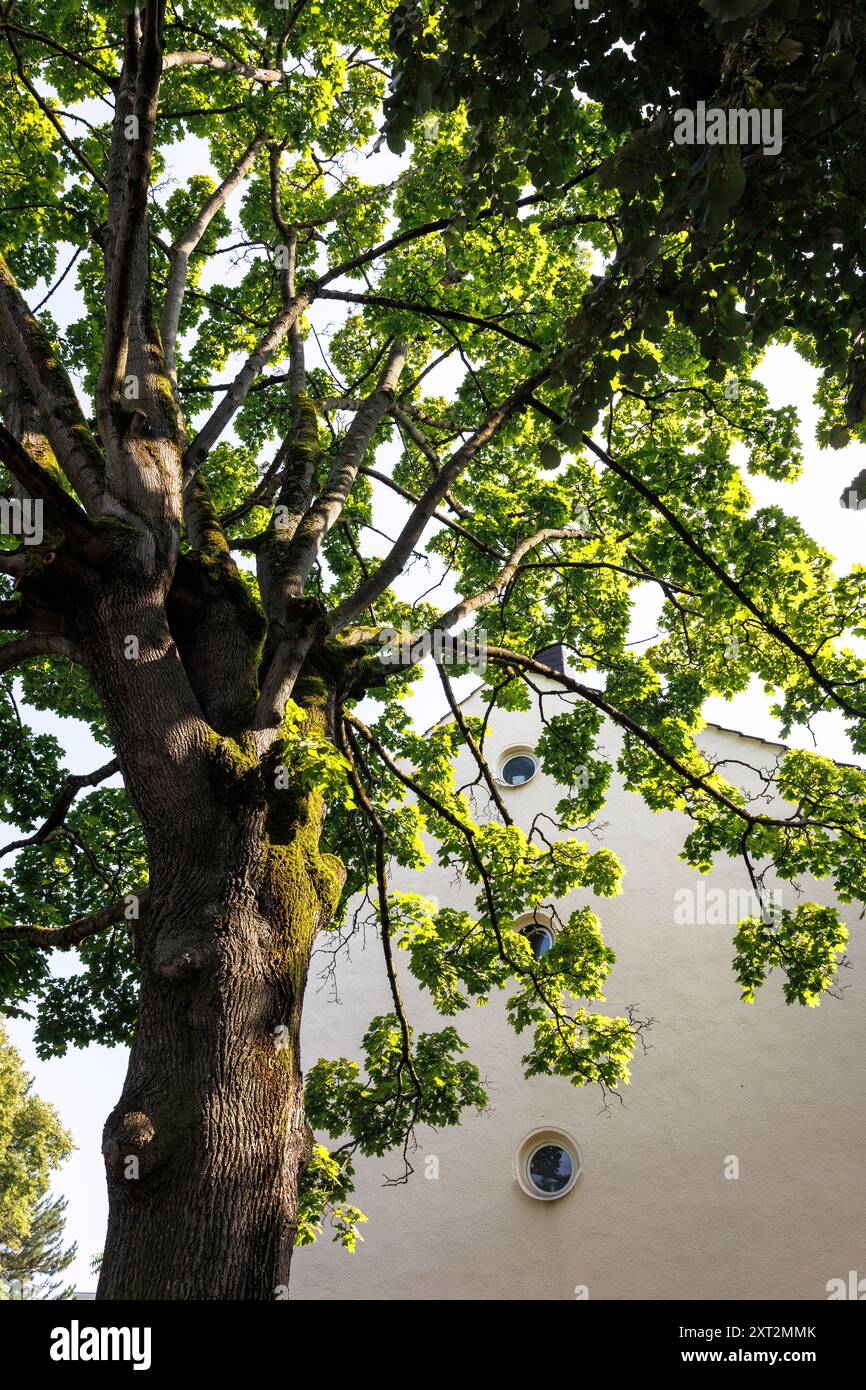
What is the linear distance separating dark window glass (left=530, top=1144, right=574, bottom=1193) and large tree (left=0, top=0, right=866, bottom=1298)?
5.39m

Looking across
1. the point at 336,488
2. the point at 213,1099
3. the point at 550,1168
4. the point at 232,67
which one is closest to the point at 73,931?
the point at 213,1099

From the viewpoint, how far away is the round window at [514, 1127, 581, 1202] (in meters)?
12.9

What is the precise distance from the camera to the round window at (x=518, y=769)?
17066 mm

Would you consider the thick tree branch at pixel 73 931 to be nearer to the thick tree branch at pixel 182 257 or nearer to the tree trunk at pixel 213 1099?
the tree trunk at pixel 213 1099

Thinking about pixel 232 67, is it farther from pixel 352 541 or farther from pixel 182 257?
pixel 352 541

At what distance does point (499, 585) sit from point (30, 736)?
5.33m

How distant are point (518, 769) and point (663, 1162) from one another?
6978 mm

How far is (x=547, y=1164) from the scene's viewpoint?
43.3 ft

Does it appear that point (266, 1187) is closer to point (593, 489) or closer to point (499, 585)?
point (499, 585)

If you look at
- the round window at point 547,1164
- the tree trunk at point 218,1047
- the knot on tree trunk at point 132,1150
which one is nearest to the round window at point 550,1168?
the round window at point 547,1164

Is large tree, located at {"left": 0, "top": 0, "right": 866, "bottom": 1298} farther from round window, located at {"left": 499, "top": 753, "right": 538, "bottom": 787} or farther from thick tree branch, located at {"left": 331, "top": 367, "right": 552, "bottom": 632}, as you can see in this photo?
round window, located at {"left": 499, "top": 753, "right": 538, "bottom": 787}

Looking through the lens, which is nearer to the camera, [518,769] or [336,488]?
[336,488]

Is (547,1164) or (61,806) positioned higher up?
A: (61,806)

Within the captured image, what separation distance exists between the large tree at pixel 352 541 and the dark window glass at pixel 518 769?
6.97 m
